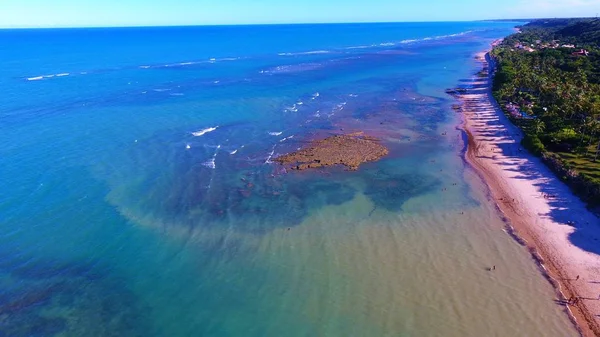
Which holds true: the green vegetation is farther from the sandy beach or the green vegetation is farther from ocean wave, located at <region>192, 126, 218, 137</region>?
ocean wave, located at <region>192, 126, 218, 137</region>

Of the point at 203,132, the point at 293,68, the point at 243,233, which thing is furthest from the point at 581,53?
the point at 243,233

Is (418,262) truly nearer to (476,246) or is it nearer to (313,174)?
(476,246)

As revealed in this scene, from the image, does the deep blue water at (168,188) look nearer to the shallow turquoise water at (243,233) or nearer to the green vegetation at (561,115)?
the shallow turquoise water at (243,233)

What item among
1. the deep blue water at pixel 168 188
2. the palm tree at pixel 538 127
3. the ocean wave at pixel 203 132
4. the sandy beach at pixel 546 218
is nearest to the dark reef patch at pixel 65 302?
the deep blue water at pixel 168 188

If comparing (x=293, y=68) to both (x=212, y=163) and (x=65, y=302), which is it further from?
(x=65, y=302)

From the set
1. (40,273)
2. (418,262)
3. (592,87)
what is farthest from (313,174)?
(592,87)

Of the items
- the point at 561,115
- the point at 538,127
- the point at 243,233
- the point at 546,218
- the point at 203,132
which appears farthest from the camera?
the point at 203,132

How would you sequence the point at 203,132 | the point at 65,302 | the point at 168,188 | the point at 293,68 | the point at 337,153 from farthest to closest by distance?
1. the point at 293,68
2. the point at 203,132
3. the point at 337,153
4. the point at 168,188
5. the point at 65,302
